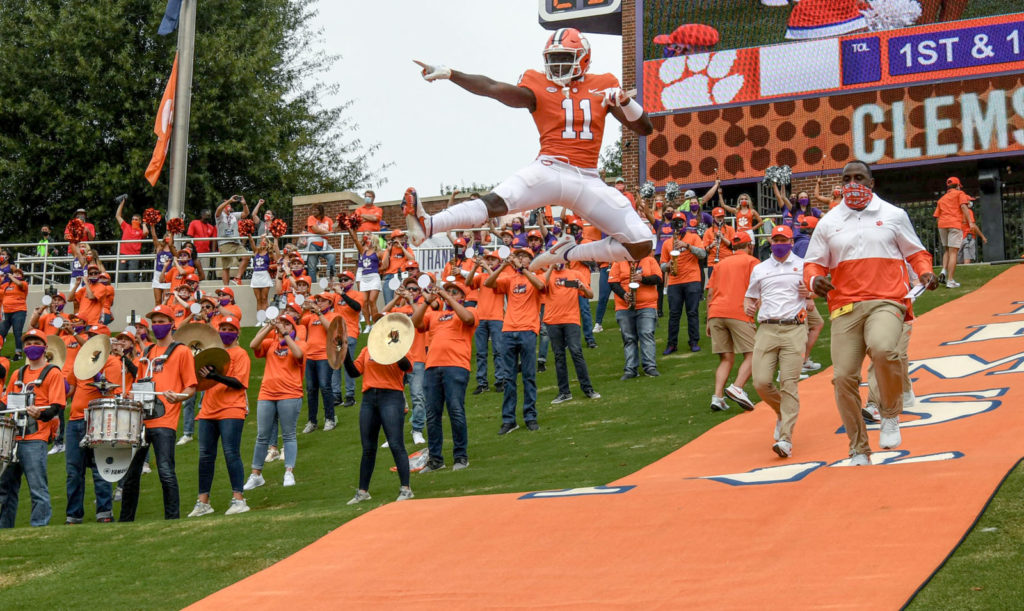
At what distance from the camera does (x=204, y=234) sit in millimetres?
26000

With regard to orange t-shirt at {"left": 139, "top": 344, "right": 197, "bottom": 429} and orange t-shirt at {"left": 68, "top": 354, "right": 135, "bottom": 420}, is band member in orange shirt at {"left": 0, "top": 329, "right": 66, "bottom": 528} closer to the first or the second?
orange t-shirt at {"left": 68, "top": 354, "right": 135, "bottom": 420}

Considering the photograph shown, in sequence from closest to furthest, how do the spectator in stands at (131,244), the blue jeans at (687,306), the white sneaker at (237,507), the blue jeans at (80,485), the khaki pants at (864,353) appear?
1. the khaki pants at (864,353)
2. the white sneaker at (237,507)
3. the blue jeans at (80,485)
4. the blue jeans at (687,306)
5. the spectator in stands at (131,244)

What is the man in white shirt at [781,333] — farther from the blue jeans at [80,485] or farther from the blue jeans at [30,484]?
the blue jeans at [30,484]

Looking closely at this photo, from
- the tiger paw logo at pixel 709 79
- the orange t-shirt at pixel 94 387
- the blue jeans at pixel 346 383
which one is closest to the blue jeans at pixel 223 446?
the orange t-shirt at pixel 94 387

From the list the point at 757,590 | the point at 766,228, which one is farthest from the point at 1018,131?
the point at 757,590

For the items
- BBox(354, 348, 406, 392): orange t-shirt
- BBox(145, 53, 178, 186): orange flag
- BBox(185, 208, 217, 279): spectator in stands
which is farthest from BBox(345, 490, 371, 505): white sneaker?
BBox(145, 53, 178, 186): orange flag

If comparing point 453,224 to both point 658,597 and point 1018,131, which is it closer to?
point 658,597

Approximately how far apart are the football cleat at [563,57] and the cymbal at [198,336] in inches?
229

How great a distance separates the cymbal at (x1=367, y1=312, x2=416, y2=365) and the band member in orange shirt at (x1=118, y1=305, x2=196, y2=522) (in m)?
2.02

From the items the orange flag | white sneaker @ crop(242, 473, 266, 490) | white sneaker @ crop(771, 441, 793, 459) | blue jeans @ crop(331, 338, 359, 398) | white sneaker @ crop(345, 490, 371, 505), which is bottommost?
white sneaker @ crop(242, 473, 266, 490)

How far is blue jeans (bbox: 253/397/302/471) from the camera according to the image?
13023 mm

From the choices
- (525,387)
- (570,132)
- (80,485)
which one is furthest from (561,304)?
(570,132)

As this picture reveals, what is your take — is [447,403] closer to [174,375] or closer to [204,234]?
[174,375]

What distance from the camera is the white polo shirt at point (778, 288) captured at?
1124cm
